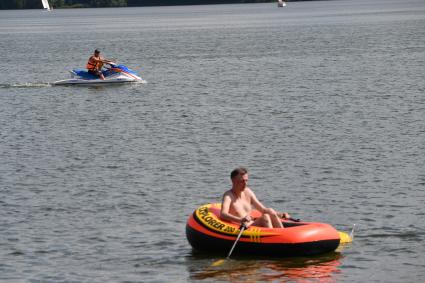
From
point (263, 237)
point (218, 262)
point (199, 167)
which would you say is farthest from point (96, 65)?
point (263, 237)

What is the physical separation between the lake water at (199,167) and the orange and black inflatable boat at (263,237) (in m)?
0.27

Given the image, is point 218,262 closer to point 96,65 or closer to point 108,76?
point 96,65

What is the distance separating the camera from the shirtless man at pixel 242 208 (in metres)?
16.6

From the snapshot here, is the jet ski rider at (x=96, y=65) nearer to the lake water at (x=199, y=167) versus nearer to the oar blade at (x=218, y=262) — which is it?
the lake water at (x=199, y=167)

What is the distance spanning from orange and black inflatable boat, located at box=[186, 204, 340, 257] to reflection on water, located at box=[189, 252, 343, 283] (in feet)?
0.61

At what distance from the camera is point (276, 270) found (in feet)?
54.3

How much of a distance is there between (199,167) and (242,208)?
30.9 feet

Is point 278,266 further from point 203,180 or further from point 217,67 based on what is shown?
point 217,67

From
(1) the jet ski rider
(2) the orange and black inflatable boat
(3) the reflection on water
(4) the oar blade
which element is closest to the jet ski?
(1) the jet ski rider

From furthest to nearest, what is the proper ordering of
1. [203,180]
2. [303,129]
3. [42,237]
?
[303,129]
[203,180]
[42,237]

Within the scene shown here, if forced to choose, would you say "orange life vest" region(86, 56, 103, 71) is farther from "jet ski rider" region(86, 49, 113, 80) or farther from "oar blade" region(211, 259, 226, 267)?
"oar blade" region(211, 259, 226, 267)

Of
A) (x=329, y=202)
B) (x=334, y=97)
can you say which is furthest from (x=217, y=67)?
(x=329, y=202)

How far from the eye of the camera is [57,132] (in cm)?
3450

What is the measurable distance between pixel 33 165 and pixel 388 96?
19491 millimetres
